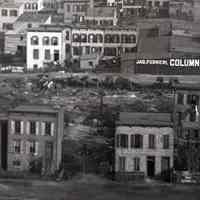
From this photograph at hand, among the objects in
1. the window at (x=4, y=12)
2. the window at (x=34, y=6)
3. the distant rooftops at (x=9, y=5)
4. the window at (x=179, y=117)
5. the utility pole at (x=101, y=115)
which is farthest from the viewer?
the window at (x=34, y=6)

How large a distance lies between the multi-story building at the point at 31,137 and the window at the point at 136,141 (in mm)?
4878

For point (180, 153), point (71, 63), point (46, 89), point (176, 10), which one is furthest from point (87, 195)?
point (176, 10)

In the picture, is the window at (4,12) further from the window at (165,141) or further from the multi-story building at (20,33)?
the window at (165,141)

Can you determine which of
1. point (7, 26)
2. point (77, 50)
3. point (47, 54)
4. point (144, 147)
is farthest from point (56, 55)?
point (144, 147)

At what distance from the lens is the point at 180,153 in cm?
5250

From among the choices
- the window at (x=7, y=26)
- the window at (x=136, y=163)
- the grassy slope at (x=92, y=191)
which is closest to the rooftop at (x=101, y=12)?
the window at (x=7, y=26)

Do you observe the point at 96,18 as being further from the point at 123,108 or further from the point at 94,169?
the point at 94,169

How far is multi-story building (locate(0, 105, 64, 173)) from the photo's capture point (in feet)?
169

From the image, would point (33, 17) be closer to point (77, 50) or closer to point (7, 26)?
point (7, 26)

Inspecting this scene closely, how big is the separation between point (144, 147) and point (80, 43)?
2079 centimetres

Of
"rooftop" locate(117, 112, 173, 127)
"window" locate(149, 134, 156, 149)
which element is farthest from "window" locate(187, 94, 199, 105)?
"window" locate(149, 134, 156, 149)

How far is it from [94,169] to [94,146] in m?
2.79

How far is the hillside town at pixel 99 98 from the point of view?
165 ft

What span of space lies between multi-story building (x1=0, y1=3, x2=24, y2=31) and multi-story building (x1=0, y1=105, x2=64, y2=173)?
2572cm
